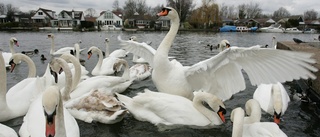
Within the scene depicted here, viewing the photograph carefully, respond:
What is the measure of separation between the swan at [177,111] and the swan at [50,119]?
4.92ft

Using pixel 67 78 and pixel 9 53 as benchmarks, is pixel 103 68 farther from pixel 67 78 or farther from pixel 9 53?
pixel 9 53

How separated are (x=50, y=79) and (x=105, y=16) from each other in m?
82.5

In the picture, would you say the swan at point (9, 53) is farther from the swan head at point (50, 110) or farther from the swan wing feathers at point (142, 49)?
the swan head at point (50, 110)

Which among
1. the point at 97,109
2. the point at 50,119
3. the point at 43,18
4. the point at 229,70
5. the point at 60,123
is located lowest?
the point at 97,109

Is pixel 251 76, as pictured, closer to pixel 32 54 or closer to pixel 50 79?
pixel 50 79

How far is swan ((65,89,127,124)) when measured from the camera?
5219 mm

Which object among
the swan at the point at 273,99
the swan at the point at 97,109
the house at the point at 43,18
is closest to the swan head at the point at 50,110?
the swan at the point at 97,109

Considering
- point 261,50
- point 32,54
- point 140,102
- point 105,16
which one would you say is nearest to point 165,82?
point 140,102

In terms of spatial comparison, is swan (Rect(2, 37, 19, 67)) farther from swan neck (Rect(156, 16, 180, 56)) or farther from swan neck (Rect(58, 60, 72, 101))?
swan neck (Rect(156, 16, 180, 56))

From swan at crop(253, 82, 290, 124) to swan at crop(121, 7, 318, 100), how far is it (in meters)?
0.56

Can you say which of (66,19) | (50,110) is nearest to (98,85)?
(50,110)

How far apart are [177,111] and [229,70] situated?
132cm

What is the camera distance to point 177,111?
507 centimetres

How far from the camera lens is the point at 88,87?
663 centimetres
